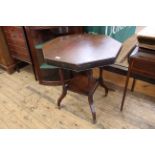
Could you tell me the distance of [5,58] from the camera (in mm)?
2379

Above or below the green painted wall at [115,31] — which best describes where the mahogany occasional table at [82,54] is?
above

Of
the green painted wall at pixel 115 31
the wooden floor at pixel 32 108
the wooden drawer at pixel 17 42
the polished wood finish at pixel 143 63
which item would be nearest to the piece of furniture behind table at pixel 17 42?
the wooden drawer at pixel 17 42

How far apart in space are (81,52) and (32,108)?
0.94 m

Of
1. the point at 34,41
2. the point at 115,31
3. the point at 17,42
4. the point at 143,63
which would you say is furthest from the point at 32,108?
the point at 115,31

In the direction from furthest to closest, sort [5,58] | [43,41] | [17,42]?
1. [5,58]
2. [17,42]
3. [43,41]

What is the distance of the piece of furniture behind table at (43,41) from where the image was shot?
1.83 metres

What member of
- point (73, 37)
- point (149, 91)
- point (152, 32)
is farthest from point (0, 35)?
point (149, 91)

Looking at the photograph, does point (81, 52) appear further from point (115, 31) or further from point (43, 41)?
point (115, 31)

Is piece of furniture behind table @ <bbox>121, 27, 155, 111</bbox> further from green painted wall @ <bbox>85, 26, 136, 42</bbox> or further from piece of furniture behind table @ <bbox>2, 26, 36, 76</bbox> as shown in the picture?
piece of furniture behind table @ <bbox>2, 26, 36, 76</bbox>

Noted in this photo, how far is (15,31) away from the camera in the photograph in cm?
201

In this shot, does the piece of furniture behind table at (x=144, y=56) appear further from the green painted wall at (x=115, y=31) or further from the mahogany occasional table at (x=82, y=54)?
the green painted wall at (x=115, y=31)

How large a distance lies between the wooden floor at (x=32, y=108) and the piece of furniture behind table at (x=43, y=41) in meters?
0.14
